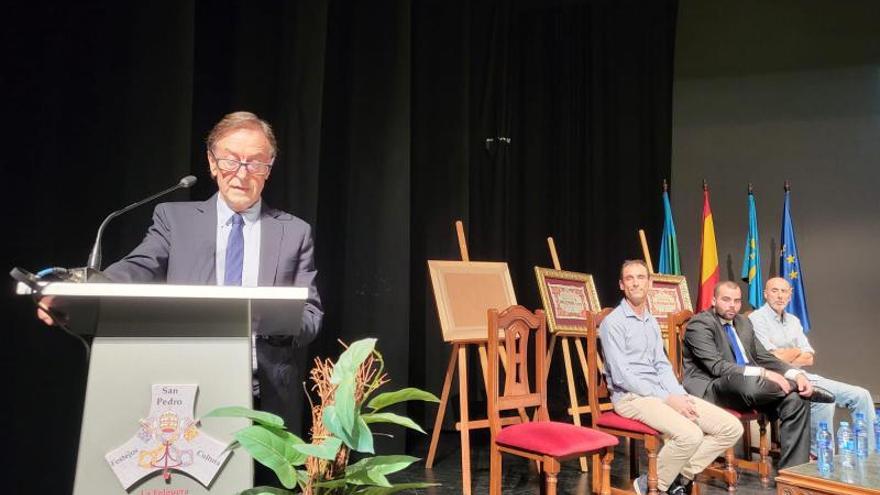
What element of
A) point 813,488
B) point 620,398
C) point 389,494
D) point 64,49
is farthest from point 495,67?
point 389,494

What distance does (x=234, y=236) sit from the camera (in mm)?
1727

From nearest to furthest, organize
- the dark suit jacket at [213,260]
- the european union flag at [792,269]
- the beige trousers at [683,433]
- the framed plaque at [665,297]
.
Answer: the dark suit jacket at [213,260] < the beige trousers at [683,433] < the framed plaque at [665,297] < the european union flag at [792,269]

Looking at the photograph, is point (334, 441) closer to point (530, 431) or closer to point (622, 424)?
point (530, 431)

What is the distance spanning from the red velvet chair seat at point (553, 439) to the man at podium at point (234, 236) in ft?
4.91

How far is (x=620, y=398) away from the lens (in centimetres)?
342

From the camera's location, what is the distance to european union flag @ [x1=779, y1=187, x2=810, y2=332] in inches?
219

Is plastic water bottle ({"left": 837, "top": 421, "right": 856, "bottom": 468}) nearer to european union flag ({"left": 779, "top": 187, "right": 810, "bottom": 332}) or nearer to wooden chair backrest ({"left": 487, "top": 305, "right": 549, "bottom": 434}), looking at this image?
wooden chair backrest ({"left": 487, "top": 305, "right": 549, "bottom": 434})

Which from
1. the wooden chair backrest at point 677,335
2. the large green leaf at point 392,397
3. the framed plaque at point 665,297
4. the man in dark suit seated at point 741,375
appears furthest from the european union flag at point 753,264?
the large green leaf at point 392,397

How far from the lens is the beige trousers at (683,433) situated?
3.13 metres

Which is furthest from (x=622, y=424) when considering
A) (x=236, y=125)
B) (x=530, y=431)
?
(x=236, y=125)

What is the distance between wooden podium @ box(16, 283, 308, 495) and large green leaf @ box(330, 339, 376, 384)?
23 centimetres

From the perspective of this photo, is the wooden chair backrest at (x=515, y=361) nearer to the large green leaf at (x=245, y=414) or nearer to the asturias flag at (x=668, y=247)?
the large green leaf at (x=245, y=414)

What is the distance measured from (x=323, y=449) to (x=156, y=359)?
0.43 m

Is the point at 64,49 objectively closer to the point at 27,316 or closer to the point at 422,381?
the point at 27,316
